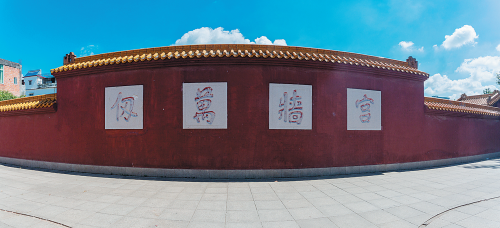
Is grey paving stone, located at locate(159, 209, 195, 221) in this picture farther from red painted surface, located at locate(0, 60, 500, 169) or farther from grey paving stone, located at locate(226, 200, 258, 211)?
red painted surface, located at locate(0, 60, 500, 169)

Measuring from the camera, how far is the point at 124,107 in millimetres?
6039

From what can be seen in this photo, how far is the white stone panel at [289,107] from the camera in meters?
5.73

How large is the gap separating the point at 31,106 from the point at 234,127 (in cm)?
790

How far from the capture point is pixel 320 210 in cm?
367

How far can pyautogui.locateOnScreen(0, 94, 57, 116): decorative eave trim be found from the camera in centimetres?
694

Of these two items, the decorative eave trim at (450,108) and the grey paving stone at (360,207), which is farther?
the decorative eave trim at (450,108)

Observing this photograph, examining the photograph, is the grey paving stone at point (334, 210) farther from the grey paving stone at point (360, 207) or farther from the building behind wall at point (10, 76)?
the building behind wall at point (10, 76)

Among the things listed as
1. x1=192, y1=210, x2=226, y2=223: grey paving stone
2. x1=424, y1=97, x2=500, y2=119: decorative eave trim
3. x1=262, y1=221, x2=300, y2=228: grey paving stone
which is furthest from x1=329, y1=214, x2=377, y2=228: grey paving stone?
x1=424, y1=97, x2=500, y2=119: decorative eave trim

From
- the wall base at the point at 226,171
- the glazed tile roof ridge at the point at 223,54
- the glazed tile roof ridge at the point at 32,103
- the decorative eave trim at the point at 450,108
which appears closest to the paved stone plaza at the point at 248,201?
the wall base at the point at 226,171

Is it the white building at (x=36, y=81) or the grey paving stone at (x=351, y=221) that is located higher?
the white building at (x=36, y=81)

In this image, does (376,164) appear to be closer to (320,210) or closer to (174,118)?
(320,210)

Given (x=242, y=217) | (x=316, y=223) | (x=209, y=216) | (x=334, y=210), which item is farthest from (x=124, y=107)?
(x=334, y=210)

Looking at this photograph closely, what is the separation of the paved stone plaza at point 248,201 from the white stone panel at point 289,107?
5.38 feet

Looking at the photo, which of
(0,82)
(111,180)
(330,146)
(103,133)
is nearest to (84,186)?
(111,180)
